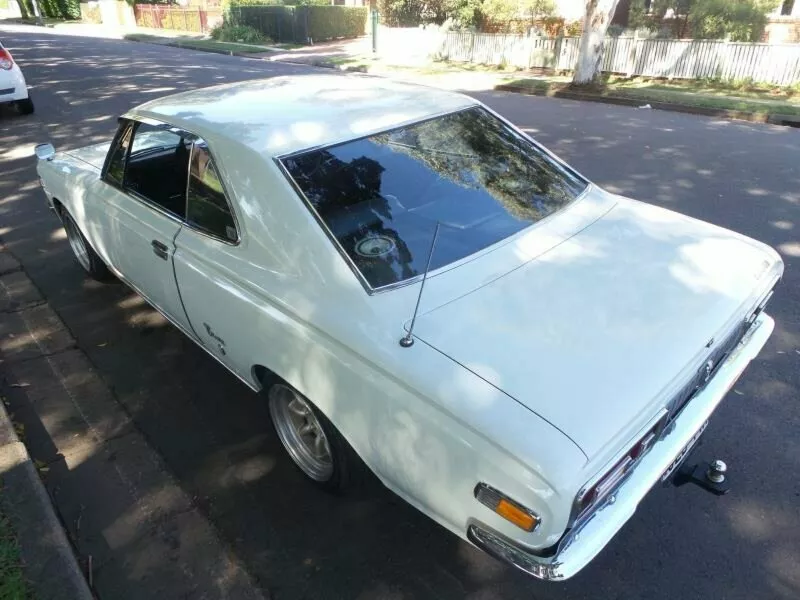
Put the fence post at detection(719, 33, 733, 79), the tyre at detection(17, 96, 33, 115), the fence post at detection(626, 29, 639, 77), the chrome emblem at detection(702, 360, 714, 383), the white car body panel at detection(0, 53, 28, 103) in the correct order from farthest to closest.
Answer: the fence post at detection(626, 29, 639, 77) < the fence post at detection(719, 33, 733, 79) < the tyre at detection(17, 96, 33, 115) < the white car body panel at detection(0, 53, 28, 103) < the chrome emblem at detection(702, 360, 714, 383)

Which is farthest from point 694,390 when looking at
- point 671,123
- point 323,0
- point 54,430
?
point 323,0

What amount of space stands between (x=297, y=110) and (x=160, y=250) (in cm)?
104

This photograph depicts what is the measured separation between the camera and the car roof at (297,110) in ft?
8.38

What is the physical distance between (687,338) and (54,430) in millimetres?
3176

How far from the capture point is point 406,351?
1.91 metres

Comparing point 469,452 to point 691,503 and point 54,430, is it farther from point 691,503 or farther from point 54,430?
point 54,430

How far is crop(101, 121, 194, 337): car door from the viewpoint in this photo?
9.67ft

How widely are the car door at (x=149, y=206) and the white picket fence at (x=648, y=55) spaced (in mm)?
15475

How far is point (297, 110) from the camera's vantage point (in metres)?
2.76

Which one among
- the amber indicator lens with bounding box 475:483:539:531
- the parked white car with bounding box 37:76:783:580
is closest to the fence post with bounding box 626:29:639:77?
the parked white car with bounding box 37:76:783:580

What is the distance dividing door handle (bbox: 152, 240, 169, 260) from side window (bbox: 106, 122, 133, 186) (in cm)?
73

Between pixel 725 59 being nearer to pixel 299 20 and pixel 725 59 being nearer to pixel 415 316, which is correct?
pixel 415 316

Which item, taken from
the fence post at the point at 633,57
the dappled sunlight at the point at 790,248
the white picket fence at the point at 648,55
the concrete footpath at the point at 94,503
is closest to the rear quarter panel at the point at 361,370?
the concrete footpath at the point at 94,503

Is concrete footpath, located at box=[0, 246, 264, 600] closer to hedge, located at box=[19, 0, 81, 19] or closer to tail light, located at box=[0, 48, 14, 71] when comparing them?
tail light, located at box=[0, 48, 14, 71]
